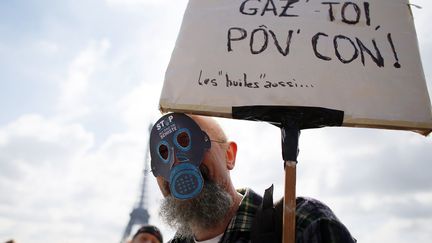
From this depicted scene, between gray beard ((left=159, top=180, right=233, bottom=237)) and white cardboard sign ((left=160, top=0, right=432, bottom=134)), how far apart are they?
0.67m

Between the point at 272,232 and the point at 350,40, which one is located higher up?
the point at 350,40

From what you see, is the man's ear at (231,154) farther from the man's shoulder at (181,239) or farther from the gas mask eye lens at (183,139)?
the man's shoulder at (181,239)

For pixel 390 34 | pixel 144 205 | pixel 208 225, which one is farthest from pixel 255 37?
pixel 144 205

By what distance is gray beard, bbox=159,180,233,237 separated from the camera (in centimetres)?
298

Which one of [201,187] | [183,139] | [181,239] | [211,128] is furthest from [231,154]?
[181,239]

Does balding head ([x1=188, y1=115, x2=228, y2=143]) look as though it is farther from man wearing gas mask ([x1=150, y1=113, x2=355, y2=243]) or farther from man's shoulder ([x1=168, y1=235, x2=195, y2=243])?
man's shoulder ([x1=168, y1=235, x2=195, y2=243])

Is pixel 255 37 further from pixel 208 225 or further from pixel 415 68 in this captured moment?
pixel 208 225

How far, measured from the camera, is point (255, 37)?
2674 millimetres

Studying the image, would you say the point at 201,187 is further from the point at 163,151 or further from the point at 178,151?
the point at 163,151

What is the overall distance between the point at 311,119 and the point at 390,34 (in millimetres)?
684

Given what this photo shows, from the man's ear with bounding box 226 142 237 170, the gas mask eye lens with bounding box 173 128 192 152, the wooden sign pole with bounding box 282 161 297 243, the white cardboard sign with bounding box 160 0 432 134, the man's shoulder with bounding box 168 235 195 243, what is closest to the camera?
the wooden sign pole with bounding box 282 161 297 243

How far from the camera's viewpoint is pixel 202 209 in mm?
2988

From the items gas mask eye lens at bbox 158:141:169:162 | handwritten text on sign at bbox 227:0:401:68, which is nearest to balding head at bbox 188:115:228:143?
gas mask eye lens at bbox 158:141:169:162

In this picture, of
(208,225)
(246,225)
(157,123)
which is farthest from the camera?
(157,123)
